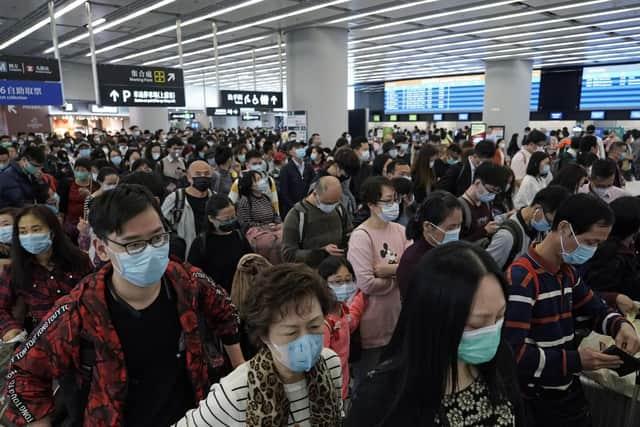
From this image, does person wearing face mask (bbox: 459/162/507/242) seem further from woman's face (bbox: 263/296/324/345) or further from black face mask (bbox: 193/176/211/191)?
woman's face (bbox: 263/296/324/345)

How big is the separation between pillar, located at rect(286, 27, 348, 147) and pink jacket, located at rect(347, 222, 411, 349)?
32.6ft

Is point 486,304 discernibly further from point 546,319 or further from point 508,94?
point 508,94

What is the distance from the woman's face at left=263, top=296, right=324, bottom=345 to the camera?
1.53 meters

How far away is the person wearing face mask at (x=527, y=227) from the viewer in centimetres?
294

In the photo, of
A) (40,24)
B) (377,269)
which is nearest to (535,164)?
(377,269)

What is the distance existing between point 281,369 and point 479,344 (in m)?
0.67

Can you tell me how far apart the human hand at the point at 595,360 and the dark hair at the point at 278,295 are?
3.75 feet

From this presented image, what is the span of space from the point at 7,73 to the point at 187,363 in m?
9.63

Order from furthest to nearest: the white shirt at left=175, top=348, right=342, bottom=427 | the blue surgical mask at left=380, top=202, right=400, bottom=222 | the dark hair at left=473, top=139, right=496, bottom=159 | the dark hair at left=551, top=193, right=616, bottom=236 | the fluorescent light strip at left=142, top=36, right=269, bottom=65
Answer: the fluorescent light strip at left=142, top=36, right=269, bottom=65, the dark hair at left=473, top=139, right=496, bottom=159, the blue surgical mask at left=380, top=202, right=400, bottom=222, the dark hair at left=551, top=193, right=616, bottom=236, the white shirt at left=175, top=348, right=342, bottom=427

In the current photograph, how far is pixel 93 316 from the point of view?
159 cm

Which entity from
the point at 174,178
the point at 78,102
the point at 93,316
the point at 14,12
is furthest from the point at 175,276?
the point at 78,102

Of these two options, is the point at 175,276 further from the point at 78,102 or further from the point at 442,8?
the point at 78,102

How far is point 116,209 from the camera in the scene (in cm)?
168

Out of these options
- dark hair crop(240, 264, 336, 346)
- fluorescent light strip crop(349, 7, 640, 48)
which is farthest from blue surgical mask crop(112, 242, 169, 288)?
fluorescent light strip crop(349, 7, 640, 48)
